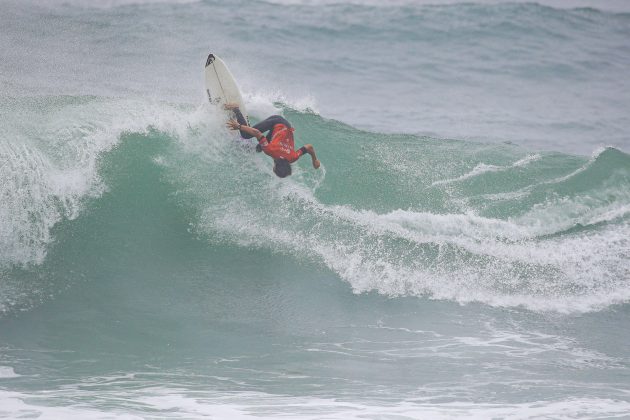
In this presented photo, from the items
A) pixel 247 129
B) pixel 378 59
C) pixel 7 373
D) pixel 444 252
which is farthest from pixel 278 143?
pixel 378 59

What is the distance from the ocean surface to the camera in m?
6.21

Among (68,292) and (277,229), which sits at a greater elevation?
(277,229)

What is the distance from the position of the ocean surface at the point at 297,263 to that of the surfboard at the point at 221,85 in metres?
0.23

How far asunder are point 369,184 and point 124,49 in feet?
28.0

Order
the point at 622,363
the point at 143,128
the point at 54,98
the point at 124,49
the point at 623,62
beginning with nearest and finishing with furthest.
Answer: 1. the point at 622,363
2. the point at 143,128
3. the point at 54,98
4. the point at 124,49
5. the point at 623,62

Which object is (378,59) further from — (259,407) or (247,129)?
(259,407)

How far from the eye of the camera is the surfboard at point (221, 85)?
9.13m

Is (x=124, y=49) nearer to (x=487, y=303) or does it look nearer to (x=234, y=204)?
(x=234, y=204)

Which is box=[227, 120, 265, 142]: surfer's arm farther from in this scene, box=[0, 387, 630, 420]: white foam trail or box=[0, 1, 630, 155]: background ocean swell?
box=[0, 1, 630, 155]: background ocean swell

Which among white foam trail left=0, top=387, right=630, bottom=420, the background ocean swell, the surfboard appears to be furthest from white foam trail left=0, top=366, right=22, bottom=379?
the background ocean swell

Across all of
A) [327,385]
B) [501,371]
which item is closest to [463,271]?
[501,371]

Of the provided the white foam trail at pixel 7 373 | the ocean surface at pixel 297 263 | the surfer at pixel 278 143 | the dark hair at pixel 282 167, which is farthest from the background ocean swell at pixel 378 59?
the white foam trail at pixel 7 373

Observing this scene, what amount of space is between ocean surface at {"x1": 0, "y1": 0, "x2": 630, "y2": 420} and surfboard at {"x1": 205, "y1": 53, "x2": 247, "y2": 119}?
23 centimetres

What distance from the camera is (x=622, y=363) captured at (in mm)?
6965
